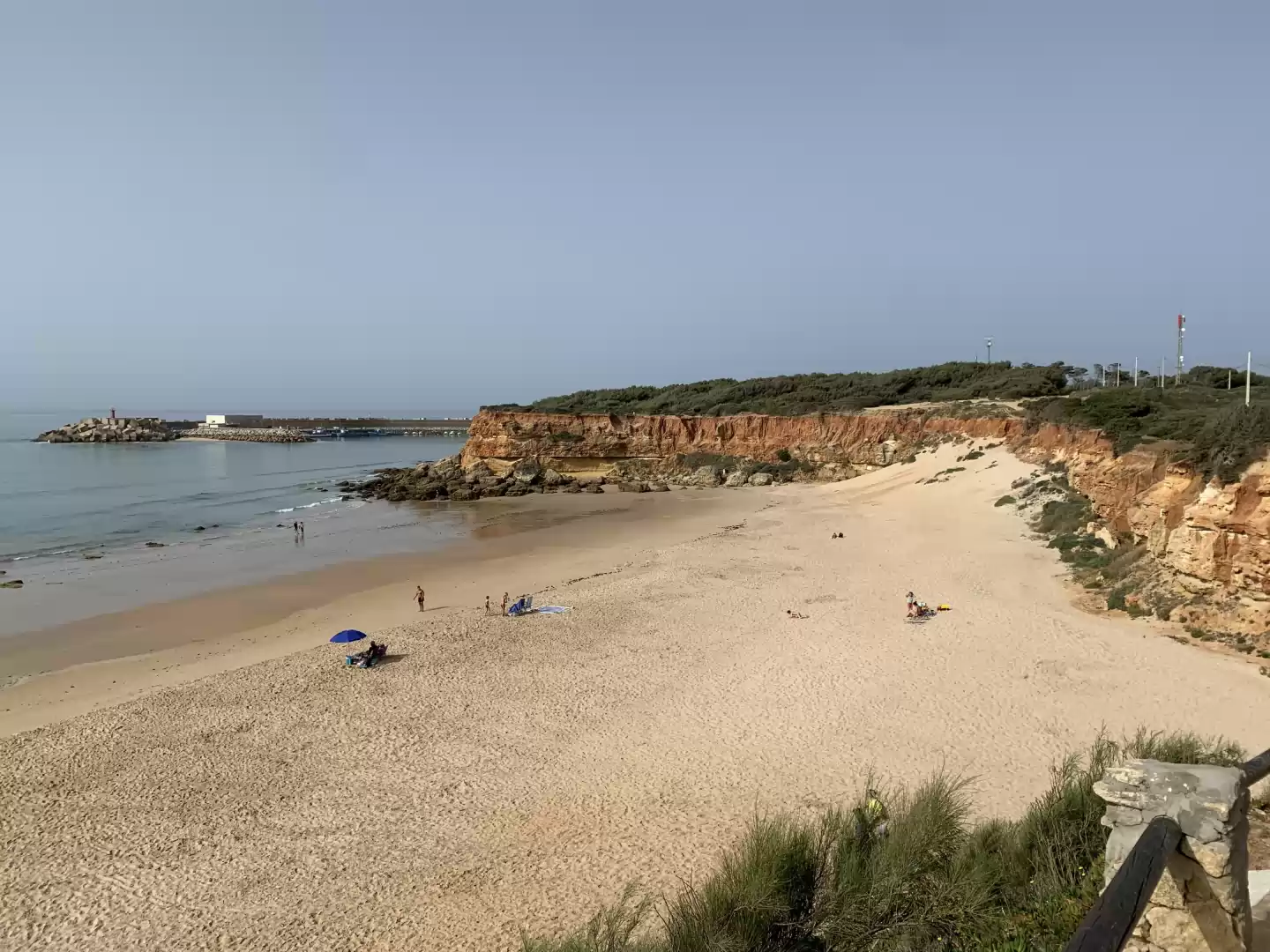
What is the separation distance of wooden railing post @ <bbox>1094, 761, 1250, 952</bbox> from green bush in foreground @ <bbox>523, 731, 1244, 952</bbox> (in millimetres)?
1183

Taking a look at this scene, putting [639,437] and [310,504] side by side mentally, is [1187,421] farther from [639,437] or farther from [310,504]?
[310,504]

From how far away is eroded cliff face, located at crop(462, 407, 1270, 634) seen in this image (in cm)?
1220

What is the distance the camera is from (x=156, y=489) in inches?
1779

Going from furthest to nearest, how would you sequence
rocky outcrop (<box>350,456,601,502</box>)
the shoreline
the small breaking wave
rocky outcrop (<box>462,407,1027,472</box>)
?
1. rocky outcrop (<box>462,407,1027,472</box>)
2. rocky outcrop (<box>350,456,601,502</box>)
3. the small breaking wave
4. the shoreline

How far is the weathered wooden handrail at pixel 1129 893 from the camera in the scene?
7.36 feet

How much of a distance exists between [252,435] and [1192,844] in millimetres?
106423

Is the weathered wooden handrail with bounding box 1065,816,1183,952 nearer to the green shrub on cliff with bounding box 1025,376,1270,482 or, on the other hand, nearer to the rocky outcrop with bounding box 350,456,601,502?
the green shrub on cliff with bounding box 1025,376,1270,482

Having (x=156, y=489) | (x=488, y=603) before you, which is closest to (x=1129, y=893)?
(x=488, y=603)

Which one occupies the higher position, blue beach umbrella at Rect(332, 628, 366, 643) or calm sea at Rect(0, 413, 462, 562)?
calm sea at Rect(0, 413, 462, 562)

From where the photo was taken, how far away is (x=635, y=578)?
2108cm

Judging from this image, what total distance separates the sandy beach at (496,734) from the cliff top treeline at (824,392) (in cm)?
2969

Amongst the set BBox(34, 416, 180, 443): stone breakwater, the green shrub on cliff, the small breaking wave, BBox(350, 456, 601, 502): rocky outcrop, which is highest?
BBox(34, 416, 180, 443): stone breakwater

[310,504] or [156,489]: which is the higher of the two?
[156,489]

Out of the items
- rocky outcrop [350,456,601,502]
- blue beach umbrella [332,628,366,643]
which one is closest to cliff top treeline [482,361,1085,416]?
rocky outcrop [350,456,601,502]
